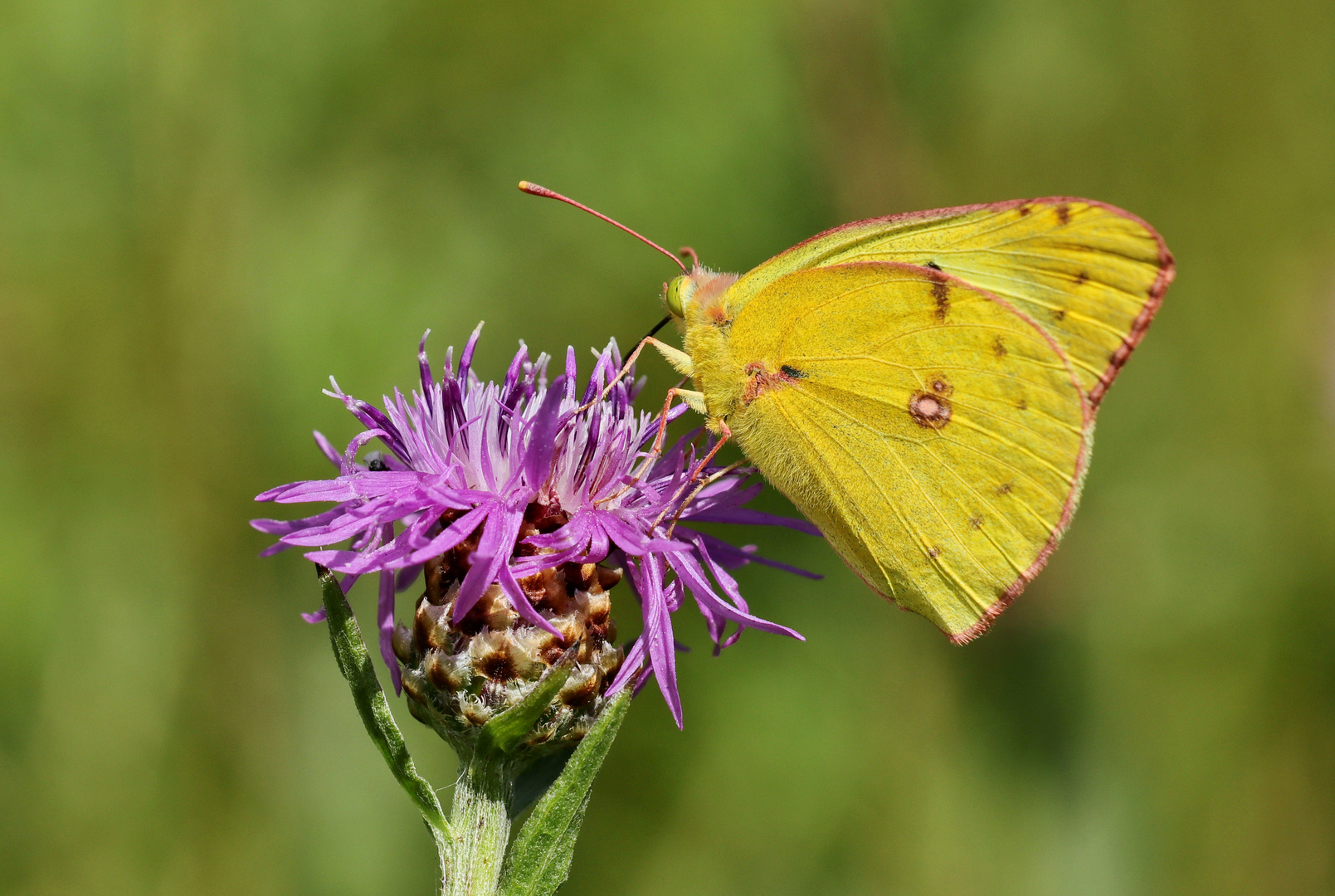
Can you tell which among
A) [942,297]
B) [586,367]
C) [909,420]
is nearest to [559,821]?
[909,420]

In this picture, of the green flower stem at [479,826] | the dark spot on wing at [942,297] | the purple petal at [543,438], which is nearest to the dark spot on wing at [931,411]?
the dark spot on wing at [942,297]

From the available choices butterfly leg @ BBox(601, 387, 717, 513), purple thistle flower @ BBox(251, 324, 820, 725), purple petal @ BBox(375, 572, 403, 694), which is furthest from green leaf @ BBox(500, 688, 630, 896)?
butterfly leg @ BBox(601, 387, 717, 513)

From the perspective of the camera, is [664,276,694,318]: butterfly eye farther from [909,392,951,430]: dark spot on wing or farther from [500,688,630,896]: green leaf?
[500,688,630,896]: green leaf

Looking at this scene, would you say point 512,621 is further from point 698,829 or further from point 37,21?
point 37,21

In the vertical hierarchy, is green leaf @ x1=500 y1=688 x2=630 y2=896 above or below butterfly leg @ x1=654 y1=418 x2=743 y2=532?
below

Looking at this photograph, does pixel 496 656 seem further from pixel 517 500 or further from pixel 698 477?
pixel 698 477

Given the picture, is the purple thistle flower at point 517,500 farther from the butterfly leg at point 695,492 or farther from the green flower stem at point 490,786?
the green flower stem at point 490,786

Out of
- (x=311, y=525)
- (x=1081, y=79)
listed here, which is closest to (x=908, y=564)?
(x=311, y=525)
